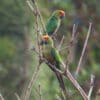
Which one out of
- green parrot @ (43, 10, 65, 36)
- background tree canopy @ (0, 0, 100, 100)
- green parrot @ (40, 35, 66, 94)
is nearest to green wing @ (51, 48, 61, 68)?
green parrot @ (40, 35, 66, 94)

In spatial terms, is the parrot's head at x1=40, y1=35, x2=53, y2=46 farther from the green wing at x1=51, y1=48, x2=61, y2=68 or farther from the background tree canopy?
the background tree canopy

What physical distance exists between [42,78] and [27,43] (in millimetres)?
1349

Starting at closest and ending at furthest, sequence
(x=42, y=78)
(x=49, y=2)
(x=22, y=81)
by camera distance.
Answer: (x=42, y=78) → (x=22, y=81) → (x=49, y=2)

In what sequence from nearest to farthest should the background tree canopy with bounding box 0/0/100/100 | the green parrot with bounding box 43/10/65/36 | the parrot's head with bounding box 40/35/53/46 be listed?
the parrot's head with bounding box 40/35/53/46 < the green parrot with bounding box 43/10/65/36 < the background tree canopy with bounding box 0/0/100/100

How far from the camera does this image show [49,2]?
8.60 meters

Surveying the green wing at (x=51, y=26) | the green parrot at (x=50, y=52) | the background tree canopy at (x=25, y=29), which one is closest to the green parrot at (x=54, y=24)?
the green wing at (x=51, y=26)

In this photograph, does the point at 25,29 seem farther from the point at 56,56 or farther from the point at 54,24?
the point at 56,56

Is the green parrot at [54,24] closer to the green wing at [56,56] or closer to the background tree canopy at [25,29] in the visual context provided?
the green wing at [56,56]

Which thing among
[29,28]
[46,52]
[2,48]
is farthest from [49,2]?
[46,52]

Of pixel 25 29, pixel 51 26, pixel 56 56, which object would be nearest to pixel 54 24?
pixel 51 26

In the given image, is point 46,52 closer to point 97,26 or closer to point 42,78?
point 42,78

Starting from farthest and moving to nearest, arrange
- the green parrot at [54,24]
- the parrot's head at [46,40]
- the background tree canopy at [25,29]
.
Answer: the background tree canopy at [25,29]
the green parrot at [54,24]
the parrot's head at [46,40]

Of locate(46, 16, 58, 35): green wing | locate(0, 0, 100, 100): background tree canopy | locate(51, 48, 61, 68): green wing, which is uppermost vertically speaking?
locate(46, 16, 58, 35): green wing

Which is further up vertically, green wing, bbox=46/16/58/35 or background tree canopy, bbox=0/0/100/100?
green wing, bbox=46/16/58/35
